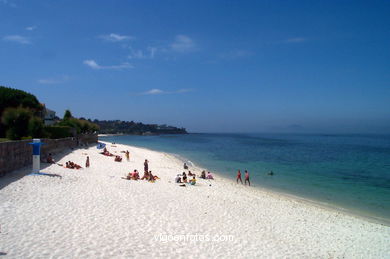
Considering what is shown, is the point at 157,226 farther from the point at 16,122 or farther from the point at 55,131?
the point at 55,131

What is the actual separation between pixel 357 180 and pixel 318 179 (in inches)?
127

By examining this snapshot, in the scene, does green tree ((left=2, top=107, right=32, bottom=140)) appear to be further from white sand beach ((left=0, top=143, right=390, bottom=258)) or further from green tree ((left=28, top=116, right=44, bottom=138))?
white sand beach ((left=0, top=143, right=390, bottom=258))

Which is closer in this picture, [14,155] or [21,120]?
[14,155]

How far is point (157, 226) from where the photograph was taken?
7676 millimetres

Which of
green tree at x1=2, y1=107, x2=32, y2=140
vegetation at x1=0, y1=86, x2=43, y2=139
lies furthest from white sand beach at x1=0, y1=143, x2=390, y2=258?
vegetation at x1=0, y1=86, x2=43, y2=139

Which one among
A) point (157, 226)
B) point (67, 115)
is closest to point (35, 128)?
point (157, 226)

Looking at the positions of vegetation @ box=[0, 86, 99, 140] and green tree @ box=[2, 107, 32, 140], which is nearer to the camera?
green tree @ box=[2, 107, 32, 140]

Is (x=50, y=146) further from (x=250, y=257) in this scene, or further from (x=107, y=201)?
(x=250, y=257)

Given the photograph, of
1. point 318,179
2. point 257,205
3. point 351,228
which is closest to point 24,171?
point 257,205

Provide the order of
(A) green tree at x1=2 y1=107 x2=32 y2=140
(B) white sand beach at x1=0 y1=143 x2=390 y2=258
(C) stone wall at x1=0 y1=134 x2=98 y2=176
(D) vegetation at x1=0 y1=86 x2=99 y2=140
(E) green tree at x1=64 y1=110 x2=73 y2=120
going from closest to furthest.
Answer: (B) white sand beach at x1=0 y1=143 x2=390 y2=258 < (C) stone wall at x1=0 y1=134 x2=98 y2=176 < (A) green tree at x1=2 y1=107 x2=32 y2=140 < (D) vegetation at x1=0 y1=86 x2=99 y2=140 < (E) green tree at x1=64 y1=110 x2=73 y2=120

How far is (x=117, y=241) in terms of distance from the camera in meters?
6.37

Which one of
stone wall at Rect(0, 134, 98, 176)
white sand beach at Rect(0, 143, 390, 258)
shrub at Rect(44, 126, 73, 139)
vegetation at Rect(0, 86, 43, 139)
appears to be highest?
vegetation at Rect(0, 86, 43, 139)

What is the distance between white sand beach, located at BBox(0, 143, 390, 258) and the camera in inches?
240

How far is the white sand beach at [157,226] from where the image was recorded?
6094 millimetres
